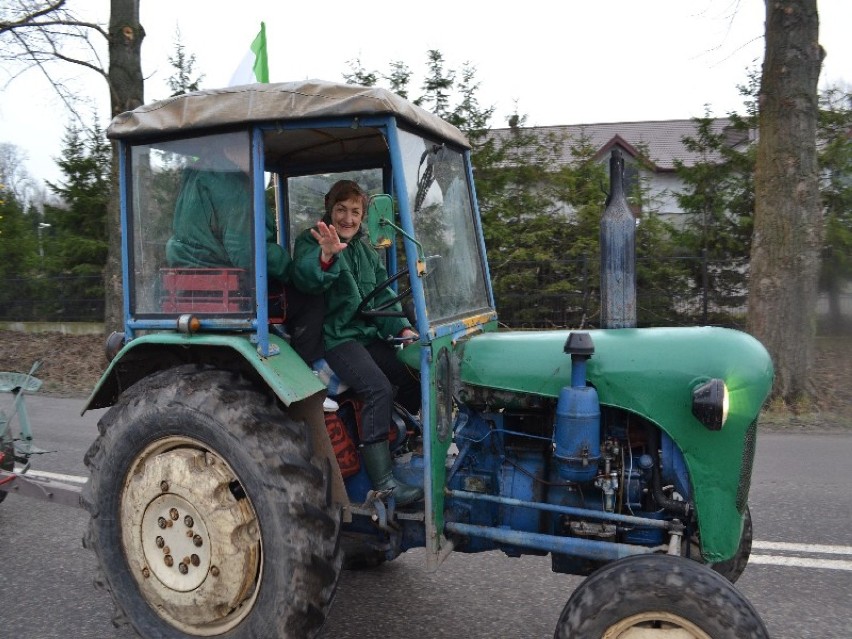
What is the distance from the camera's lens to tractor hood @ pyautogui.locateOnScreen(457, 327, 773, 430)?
8.93 ft

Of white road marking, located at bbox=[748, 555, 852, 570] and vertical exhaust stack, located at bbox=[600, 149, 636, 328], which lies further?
white road marking, located at bbox=[748, 555, 852, 570]

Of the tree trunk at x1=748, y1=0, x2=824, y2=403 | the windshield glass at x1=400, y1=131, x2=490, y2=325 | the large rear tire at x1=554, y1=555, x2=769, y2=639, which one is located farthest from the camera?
the tree trunk at x1=748, y1=0, x2=824, y2=403

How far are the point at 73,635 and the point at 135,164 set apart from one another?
211 cm

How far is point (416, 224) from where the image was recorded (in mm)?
3033

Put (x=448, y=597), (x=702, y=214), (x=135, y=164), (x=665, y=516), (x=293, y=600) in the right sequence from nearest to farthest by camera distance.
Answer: (x=293, y=600) < (x=665, y=516) < (x=135, y=164) < (x=448, y=597) < (x=702, y=214)

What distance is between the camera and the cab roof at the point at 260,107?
108 inches

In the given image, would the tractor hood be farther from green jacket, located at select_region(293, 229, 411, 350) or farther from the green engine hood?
green jacket, located at select_region(293, 229, 411, 350)

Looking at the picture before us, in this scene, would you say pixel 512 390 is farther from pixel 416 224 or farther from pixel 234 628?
pixel 234 628

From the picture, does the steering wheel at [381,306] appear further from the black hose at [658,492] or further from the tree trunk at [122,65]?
the tree trunk at [122,65]

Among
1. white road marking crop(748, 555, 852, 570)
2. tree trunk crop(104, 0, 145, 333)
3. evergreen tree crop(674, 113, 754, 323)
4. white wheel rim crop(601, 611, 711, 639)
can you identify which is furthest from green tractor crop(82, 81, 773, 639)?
evergreen tree crop(674, 113, 754, 323)

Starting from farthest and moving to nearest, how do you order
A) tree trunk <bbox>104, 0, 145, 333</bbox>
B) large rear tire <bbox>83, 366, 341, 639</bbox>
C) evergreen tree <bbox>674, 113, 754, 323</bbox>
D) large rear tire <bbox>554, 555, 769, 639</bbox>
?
evergreen tree <bbox>674, 113, 754, 323</bbox>
tree trunk <bbox>104, 0, 145, 333</bbox>
large rear tire <bbox>83, 366, 341, 639</bbox>
large rear tire <bbox>554, 555, 769, 639</bbox>

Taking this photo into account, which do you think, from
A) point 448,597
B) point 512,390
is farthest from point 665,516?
point 448,597

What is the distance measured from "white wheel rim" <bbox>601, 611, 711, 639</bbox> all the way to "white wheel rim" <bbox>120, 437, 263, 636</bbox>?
1.34m

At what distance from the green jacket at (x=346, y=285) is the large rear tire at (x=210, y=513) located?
1.61 ft
